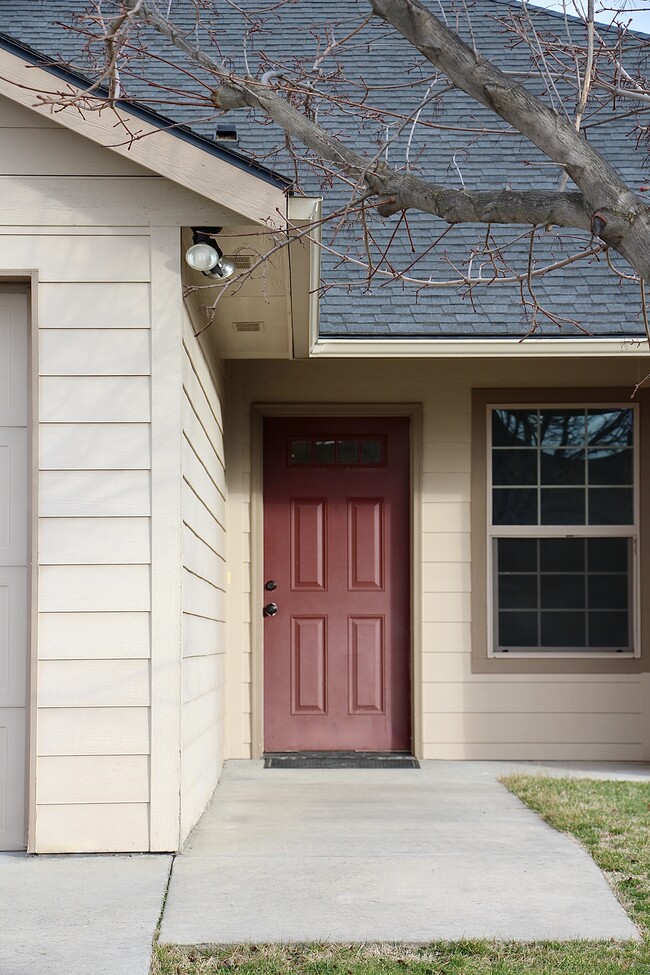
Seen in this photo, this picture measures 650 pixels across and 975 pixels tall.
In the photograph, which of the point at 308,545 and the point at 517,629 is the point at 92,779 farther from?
the point at 517,629

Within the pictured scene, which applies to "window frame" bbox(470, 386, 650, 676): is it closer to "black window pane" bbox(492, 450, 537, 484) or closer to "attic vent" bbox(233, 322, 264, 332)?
"black window pane" bbox(492, 450, 537, 484)

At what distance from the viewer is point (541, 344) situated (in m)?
7.03

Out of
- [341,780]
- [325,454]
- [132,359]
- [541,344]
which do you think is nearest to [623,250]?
[132,359]

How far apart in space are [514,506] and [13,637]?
4011mm

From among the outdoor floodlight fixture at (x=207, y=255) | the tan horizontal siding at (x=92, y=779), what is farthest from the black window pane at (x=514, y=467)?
the tan horizontal siding at (x=92, y=779)

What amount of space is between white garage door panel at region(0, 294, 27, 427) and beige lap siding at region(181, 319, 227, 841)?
710 mm

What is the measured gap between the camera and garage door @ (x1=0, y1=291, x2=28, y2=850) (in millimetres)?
4824

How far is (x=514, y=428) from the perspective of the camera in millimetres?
7879

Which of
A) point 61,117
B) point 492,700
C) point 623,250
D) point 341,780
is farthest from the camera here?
point 492,700

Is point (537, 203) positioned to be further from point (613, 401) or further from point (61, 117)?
point (613, 401)

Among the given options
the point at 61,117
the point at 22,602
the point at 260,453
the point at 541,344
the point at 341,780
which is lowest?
the point at 341,780

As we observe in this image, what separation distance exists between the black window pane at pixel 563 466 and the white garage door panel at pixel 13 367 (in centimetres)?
404

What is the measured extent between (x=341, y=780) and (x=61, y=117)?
4125 mm

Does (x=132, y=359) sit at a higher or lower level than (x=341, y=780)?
higher
